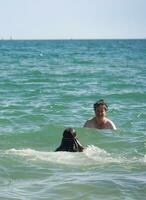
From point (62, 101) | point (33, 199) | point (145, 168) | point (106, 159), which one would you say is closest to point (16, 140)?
point (106, 159)

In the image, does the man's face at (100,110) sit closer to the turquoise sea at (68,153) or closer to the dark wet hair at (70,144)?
the turquoise sea at (68,153)

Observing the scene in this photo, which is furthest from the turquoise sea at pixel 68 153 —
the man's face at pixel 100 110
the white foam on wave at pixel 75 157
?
the man's face at pixel 100 110

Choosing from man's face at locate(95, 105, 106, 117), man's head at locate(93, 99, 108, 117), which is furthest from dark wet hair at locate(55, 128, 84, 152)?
man's face at locate(95, 105, 106, 117)

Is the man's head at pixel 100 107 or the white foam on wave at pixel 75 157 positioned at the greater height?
the man's head at pixel 100 107

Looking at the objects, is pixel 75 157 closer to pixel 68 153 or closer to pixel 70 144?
pixel 68 153

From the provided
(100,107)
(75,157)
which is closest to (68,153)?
(75,157)

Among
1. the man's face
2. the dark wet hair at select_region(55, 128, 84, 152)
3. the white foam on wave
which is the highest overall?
the man's face

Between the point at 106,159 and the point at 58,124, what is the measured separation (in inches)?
158

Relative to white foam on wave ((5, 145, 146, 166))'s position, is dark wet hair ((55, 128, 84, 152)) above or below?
above

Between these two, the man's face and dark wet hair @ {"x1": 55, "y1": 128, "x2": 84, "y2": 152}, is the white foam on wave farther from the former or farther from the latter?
the man's face

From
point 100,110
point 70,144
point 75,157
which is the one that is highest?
point 100,110

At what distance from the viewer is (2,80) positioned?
23984 millimetres

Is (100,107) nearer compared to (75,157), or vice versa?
(75,157)

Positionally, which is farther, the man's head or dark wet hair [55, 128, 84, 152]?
the man's head
